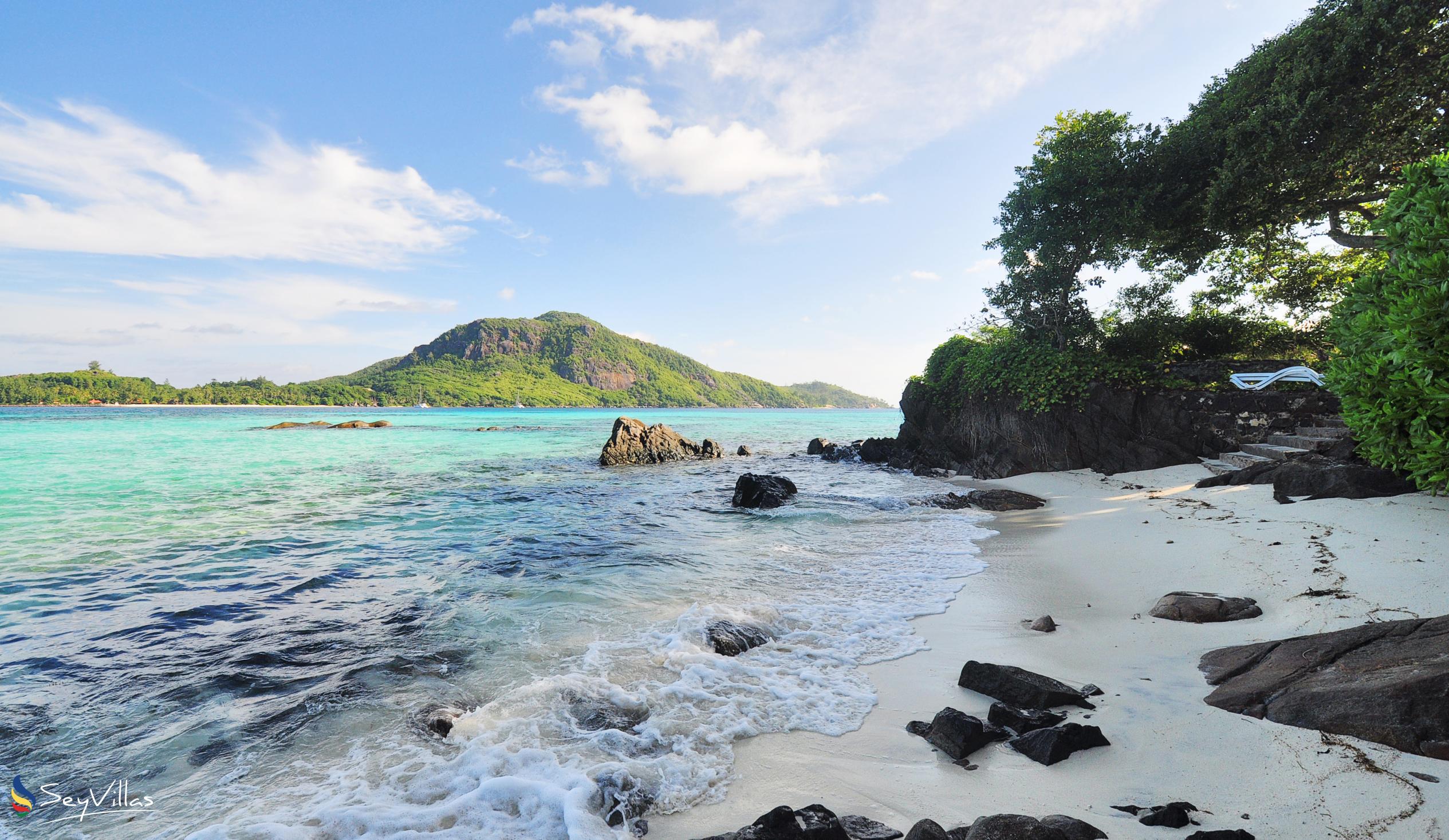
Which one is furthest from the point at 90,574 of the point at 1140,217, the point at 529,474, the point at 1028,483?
the point at 1140,217

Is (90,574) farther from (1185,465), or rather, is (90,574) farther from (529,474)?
(1185,465)

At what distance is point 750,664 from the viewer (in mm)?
5363

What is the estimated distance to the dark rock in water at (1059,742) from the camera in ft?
11.1

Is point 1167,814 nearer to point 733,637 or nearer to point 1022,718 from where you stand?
point 1022,718

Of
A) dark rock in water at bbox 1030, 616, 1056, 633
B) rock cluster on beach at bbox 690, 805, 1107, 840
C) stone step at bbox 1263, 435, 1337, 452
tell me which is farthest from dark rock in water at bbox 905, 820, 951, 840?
stone step at bbox 1263, 435, 1337, 452

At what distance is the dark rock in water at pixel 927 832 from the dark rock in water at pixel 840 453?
25180 mm

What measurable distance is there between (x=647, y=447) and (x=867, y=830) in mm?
24650

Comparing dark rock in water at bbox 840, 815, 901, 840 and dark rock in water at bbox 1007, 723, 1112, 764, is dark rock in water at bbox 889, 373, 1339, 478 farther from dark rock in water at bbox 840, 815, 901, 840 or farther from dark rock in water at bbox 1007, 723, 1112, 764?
dark rock in water at bbox 840, 815, 901, 840

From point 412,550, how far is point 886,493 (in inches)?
490

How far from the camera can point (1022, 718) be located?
3791mm

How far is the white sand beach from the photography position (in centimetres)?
278

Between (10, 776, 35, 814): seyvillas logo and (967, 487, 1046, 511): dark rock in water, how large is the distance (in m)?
14.7

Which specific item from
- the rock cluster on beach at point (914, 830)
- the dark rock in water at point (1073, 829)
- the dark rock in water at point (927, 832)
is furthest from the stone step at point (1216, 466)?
the dark rock in water at point (927, 832)

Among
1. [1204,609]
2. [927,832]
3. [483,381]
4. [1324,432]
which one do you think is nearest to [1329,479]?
[1204,609]
